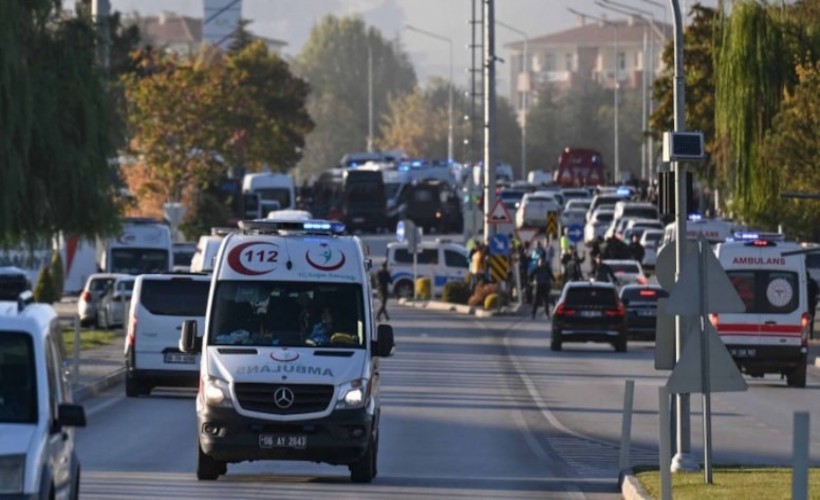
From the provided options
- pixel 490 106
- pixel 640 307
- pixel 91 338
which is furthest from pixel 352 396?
pixel 490 106

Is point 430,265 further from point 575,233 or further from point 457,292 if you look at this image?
point 575,233

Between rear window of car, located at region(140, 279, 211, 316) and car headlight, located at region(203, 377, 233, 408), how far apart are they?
519 inches

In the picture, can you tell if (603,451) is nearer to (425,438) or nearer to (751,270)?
(425,438)

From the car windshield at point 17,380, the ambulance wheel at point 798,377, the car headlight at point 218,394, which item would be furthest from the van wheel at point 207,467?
the ambulance wheel at point 798,377

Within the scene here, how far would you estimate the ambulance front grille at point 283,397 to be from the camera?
18.5 m

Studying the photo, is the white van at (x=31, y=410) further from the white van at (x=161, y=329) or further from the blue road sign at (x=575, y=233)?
the blue road sign at (x=575, y=233)

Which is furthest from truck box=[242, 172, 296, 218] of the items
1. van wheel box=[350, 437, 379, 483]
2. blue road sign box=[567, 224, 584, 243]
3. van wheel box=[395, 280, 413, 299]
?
van wheel box=[350, 437, 379, 483]

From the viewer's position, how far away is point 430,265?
66.6 m

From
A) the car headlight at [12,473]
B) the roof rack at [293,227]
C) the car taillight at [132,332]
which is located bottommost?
the car taillight at [132,332]

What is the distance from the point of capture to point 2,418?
40.1 ft

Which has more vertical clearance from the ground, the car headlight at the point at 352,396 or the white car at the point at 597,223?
the car headlight at the point at 352,396

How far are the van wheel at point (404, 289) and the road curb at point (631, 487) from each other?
47.9 metres

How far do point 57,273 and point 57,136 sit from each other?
28.9 m

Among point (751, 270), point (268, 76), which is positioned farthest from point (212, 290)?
point (268, 76)
